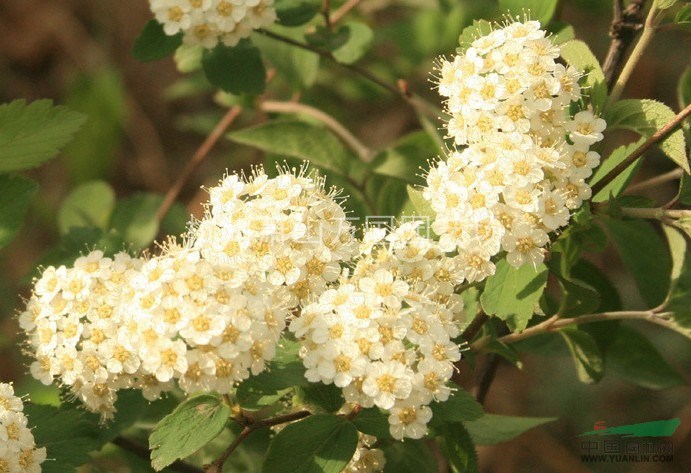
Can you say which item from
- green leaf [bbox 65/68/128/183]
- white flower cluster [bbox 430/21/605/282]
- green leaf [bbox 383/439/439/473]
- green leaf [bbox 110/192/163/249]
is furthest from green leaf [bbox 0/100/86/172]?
green leaf [bbox 65/68/128/183]

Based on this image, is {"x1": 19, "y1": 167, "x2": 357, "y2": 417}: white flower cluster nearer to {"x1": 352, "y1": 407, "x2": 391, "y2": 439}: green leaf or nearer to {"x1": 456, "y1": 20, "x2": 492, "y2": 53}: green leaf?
{"x1": 352, "y1": 407, "x2": 391, "y2": 439}: green leaf

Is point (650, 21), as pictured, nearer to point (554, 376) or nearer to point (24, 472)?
point (24, 472)

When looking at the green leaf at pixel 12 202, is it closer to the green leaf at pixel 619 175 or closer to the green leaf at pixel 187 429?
the green leaf at pixel 187 429

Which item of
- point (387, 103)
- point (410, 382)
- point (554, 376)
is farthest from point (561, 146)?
point (387, 103)

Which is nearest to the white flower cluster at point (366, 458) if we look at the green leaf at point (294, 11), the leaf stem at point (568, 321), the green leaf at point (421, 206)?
the leaf stem at point (568, 321)

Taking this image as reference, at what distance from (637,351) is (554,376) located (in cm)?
150

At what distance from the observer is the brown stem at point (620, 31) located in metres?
1.65

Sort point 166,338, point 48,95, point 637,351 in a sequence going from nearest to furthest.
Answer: point 166,338, point 637,351, point 48,95

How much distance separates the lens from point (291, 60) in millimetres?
2299

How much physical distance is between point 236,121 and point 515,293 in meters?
2.04

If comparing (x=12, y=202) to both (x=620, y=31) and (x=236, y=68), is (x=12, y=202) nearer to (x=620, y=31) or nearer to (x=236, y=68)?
(x=236, y=68)

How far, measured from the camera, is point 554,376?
3.38 metres

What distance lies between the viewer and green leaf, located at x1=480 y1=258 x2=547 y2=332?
1398 millimetres

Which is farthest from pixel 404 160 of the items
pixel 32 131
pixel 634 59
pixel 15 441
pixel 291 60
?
pixel 15 441
